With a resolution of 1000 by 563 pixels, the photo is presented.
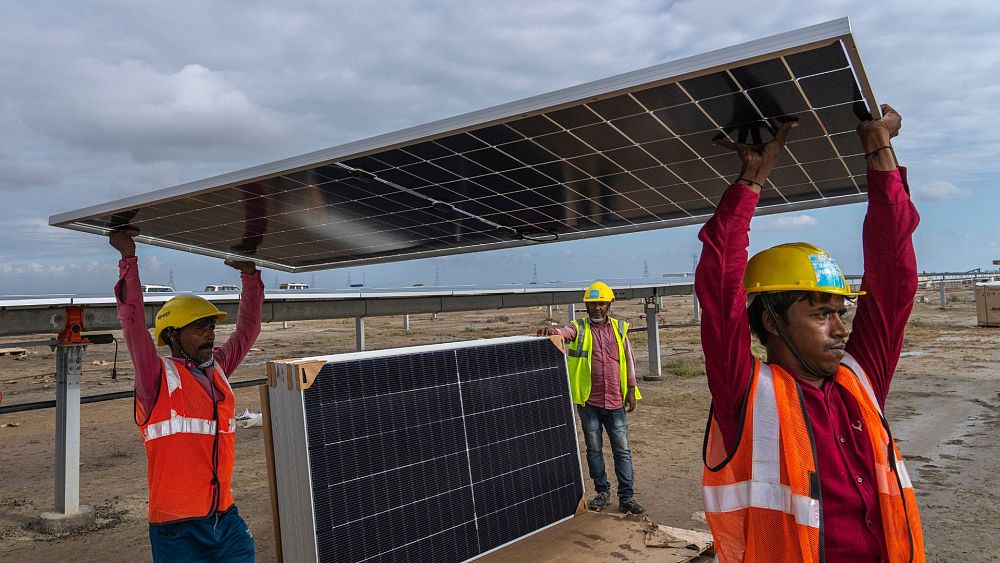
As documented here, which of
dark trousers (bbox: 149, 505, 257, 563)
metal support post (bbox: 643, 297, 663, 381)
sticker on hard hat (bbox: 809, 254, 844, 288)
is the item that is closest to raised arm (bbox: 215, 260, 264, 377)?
dark trousers (bbox: 149, 505, 257, 563)

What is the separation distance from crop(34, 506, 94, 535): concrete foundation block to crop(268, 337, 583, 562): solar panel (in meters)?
5.72

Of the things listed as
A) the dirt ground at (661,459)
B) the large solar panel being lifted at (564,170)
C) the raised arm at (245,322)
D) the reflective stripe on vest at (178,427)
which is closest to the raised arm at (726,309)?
the large solar panel being lifted at (564,170)

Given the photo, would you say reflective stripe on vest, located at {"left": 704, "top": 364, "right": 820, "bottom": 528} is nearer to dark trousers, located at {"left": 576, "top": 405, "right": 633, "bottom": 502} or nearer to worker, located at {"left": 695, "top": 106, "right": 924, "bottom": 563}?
worker, located at {"left": 695, "top": 106, "right": 924, "bottom": 563}

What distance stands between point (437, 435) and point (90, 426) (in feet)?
45.5

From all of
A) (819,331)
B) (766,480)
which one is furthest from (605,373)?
(766,480)

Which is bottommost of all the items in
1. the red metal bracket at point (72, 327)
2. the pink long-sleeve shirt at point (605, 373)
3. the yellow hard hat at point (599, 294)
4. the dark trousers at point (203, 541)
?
the dark trousers at point (203, 541)

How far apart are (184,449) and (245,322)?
1.60 meters

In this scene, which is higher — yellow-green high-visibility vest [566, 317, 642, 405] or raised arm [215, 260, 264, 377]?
raised arm [215, 260, 264, 377]

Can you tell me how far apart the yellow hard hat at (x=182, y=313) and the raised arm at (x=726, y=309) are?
12.6ft

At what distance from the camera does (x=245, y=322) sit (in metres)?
5.95

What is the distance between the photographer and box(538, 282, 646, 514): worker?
8.12 m

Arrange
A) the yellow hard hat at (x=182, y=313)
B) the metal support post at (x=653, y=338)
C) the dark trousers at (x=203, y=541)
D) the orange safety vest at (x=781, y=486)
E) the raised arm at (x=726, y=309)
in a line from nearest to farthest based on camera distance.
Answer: the orange safety vest at (x=781, y=486), the raised arm at (x=726, y=309), the dark trousers at (x=203, y=541), the yellow hard hat at (x=182, y=313), the metal support post at (x=653, y=338)

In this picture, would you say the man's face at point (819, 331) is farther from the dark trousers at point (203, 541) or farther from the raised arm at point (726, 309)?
the dark trousers at point (203, 541)

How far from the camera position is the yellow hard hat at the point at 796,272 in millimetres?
2523
